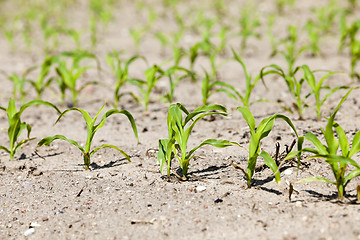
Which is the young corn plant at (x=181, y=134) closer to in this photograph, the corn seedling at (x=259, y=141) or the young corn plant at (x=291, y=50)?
the corn seedling at (x=259, y=141)

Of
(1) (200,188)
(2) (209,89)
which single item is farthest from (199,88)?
(1) (200,188)

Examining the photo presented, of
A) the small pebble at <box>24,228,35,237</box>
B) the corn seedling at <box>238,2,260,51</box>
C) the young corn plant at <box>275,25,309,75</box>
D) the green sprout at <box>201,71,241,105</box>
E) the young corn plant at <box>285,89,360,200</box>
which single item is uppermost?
the corn seedling at <box>238,2,260,51</box>

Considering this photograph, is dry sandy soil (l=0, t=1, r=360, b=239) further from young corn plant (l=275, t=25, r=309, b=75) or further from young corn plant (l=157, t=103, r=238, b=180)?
young corn plant (l=275, t=25, r=309, b=75)

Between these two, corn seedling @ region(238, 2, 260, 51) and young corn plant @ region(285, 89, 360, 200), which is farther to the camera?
corn seedling @ region(238, 2, 260, 51)

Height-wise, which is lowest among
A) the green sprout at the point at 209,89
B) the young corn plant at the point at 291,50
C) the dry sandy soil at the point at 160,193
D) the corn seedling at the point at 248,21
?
the dry sandy soil at the point at 160,193

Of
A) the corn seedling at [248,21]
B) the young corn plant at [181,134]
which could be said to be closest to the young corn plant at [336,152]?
the young corn plant at [181,134]

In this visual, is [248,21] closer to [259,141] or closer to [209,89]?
[209,89]

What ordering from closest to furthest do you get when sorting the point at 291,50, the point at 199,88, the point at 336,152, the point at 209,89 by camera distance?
the point at 336,152
the point at 209,89
the point at 291,50
the point at 199,88

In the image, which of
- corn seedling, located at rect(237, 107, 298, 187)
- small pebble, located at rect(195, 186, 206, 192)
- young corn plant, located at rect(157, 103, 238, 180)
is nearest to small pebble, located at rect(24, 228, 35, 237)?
young corn plant, located at rect(157, 103, 238, 180)

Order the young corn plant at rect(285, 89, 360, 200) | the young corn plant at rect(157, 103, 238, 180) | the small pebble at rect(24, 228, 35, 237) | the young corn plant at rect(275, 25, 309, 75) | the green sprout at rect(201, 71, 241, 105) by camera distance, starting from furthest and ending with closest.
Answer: the young corn plant at rect(275, 25, 309, 75) < the green sprout at rect(201, 71, 241, 105) < the young corn plant at rect(157, 103, 238, 180) < the small pebble at rect(24, 228, 35, 237) < the young corn plant at rect(285, 89, 360, 200)

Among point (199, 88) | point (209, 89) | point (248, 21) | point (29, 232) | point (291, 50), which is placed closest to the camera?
point (29, 232)

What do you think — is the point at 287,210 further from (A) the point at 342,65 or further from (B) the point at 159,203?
(A) the point at 342,65

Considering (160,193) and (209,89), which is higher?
(209,89)

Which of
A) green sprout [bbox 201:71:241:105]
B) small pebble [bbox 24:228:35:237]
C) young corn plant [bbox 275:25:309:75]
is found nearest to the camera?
small pebble [bbox 24:228:35:237]
